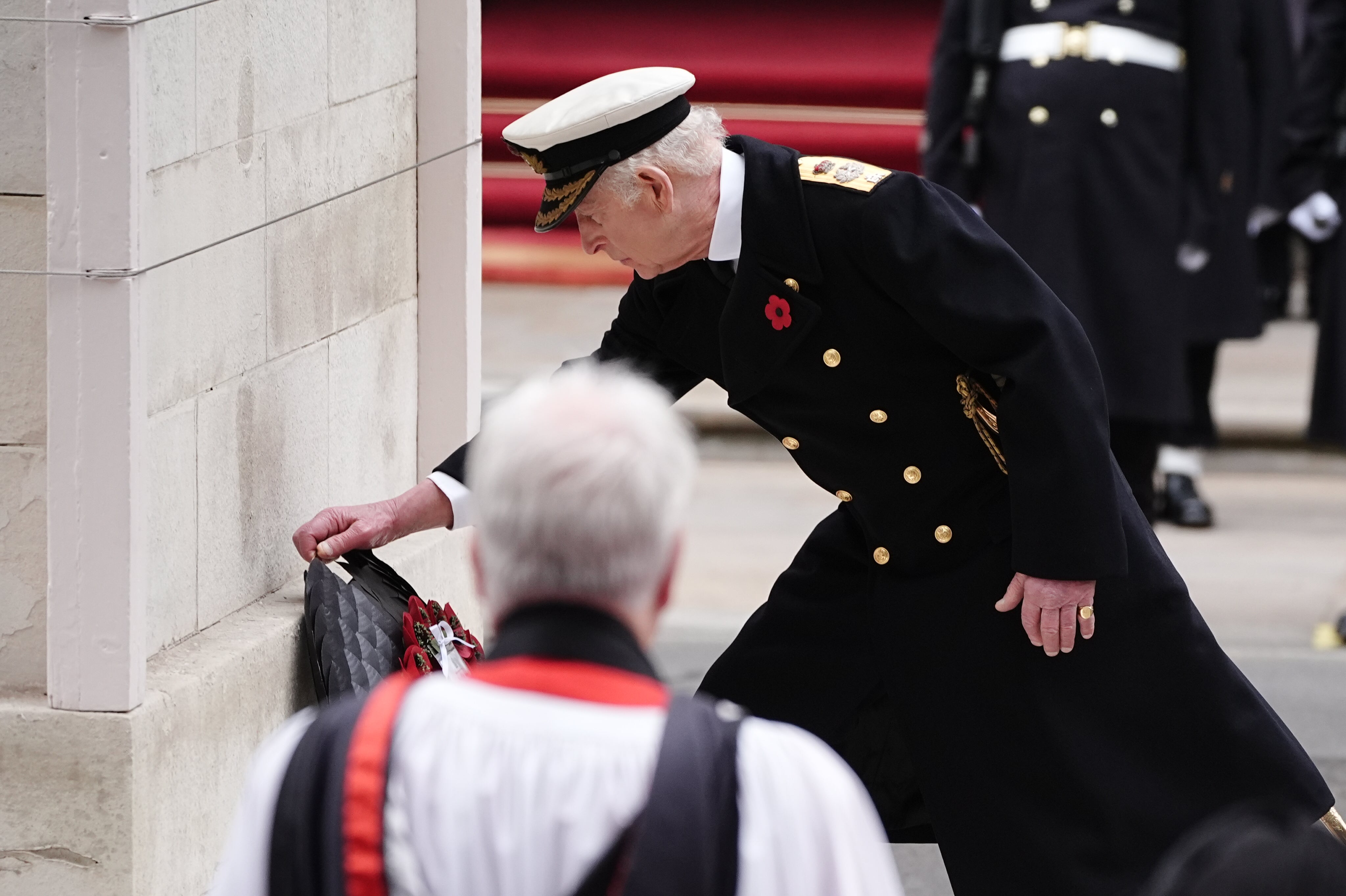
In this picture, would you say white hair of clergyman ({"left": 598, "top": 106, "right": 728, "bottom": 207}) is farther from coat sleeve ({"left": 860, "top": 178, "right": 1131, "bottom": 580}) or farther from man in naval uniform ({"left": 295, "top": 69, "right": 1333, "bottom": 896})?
coat sleeve ({"left": 860, "top": 178, "right": 1131, "bottom": 580})

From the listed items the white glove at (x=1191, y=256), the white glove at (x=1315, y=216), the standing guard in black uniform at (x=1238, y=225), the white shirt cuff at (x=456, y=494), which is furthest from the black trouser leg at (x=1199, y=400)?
the white shirt cuff at (x=456, y=494)

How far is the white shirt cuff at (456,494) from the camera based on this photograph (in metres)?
2.69

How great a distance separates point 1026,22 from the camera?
4.95 m

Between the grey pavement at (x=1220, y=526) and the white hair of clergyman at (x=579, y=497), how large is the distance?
1.99 metres

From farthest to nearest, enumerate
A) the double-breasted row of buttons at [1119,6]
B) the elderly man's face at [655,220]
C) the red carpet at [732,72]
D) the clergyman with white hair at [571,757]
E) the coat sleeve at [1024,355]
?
1. the red carpet at [732,72]
2. the double-breasted row of buttons at [1119,6]
3. the elderly man's face at [655,220]
4. the coat sleeve at [1024,355]
5. the clergyman with white hair at [571,757]

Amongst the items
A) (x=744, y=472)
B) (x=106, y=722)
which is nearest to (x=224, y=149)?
(x=106, y=722)

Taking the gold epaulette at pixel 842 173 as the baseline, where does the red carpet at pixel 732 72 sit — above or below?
below

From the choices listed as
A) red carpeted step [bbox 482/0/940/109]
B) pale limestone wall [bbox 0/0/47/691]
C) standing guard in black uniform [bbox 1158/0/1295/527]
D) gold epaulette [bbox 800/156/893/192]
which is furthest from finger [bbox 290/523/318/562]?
red carpeted step [bbox 482/0/940/109]

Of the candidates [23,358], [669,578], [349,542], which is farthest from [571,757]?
[349,542]

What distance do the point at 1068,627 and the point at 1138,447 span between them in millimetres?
2918

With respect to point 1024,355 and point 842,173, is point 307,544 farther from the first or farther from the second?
point 1024,355

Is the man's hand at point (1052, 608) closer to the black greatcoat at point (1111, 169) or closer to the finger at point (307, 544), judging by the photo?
the finger at point (307, 544)

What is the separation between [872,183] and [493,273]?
6.12m

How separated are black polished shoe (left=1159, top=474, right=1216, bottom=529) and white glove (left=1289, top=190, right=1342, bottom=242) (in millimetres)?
764
